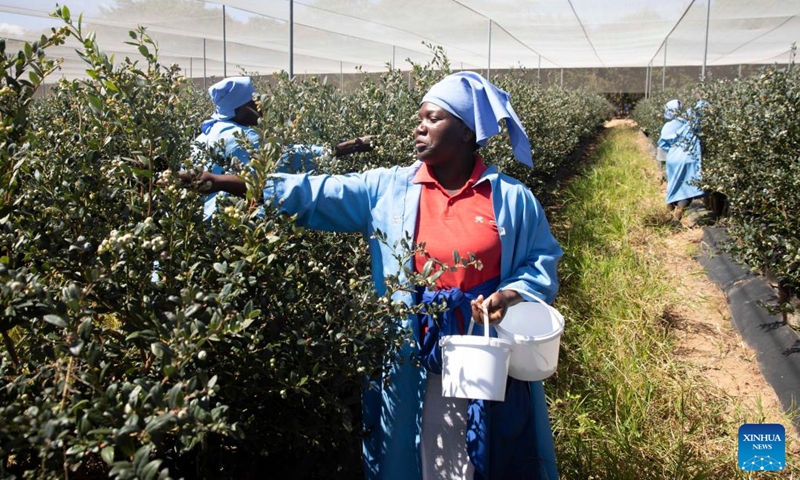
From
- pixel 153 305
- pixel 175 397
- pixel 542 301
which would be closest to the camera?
pixel 175 397

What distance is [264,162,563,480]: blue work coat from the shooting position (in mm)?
1937

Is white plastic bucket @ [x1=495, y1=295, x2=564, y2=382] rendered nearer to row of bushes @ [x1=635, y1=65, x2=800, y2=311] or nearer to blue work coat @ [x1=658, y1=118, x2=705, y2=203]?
row of bushes @ [x1=635, y1=65, x2=800, y2=311]

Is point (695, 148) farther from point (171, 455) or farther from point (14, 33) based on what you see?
point (14, 33)

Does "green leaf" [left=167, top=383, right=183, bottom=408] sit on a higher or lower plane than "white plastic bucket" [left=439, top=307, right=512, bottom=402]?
higher

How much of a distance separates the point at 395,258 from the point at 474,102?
0.54 m

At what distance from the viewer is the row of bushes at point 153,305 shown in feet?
3.60

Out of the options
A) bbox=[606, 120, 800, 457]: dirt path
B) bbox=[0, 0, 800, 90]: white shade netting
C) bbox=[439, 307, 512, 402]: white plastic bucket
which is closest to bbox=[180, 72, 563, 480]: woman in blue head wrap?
bbox=[439, 307, 512, 402]: white plastic bucket

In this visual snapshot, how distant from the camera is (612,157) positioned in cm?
1188

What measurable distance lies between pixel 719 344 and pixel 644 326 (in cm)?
48

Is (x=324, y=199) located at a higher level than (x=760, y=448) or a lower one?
higher

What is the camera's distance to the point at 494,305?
1783mm

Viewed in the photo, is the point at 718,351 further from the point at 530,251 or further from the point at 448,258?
the point at 448,258

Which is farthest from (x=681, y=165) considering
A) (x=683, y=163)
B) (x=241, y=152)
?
(x=241, y=152)

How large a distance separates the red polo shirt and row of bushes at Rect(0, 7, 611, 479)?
0.32 meters
